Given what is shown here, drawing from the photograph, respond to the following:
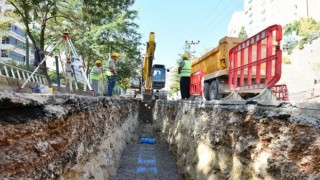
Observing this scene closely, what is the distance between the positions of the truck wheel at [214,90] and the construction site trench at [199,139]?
135 inches

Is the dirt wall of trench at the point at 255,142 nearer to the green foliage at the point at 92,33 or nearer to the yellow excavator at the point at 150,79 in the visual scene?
the yellow excavator at the point at 150,79

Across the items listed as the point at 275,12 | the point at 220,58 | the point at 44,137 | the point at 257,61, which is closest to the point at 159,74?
the point at 220,58

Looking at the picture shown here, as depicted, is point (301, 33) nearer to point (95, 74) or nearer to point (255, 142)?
point (95, 74)

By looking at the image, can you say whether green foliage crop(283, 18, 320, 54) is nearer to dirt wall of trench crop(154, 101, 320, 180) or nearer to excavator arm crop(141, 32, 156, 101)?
excavator arm crop(141, 32, 156, 101)

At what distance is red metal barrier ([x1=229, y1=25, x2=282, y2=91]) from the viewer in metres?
6.32

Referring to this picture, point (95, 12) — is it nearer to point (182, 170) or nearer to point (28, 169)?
point (182, 170)

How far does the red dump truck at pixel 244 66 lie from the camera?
6439mm

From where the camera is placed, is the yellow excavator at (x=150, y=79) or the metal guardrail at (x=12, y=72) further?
the yellow excavator at (x=150, y=79)

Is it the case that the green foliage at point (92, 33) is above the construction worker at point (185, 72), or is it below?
above

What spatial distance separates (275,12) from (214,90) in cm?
6486

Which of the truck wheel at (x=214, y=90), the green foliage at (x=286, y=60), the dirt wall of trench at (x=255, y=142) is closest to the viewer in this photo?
the dirt wall of trench at (x=255, y=142)

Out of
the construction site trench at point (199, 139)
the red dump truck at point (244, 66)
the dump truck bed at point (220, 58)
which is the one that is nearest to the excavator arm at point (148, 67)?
the red dump truck at point (244, 66)

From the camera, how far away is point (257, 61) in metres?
7.02

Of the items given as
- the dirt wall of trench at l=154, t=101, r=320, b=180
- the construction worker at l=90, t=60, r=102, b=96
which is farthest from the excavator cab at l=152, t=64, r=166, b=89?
the dirt wall of trench at l=154, t=101, r=320, b=180
